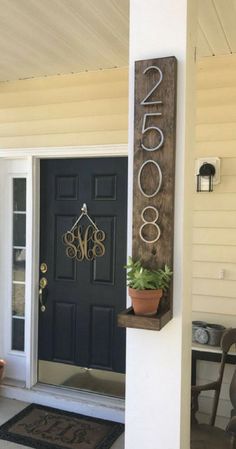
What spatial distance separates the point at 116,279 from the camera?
324 cm

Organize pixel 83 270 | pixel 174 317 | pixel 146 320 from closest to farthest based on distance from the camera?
pixel 146 320 → pixel 174 317 → pixel 83 270

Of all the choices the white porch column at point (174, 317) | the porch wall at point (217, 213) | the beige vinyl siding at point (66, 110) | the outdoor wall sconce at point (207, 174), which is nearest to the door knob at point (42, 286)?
the beige vinyl siding at point (66, 110)

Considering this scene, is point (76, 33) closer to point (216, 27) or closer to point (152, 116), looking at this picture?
point (216, 27)

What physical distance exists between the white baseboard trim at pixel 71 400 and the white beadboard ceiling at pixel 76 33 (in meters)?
2.61

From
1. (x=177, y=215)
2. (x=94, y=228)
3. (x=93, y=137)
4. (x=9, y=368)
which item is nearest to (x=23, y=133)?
(x=93, y=137)

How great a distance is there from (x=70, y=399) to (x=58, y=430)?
0.31m

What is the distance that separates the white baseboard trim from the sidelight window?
37 cm

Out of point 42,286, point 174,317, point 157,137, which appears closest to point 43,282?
point 42,286

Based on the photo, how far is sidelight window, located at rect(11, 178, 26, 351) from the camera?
3586mm

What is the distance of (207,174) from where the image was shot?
2.73 m

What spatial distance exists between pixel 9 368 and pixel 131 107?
2905 millimetres

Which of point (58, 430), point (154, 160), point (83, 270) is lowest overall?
point (58, 430)

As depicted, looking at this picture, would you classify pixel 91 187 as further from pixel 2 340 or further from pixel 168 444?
pixel 168 444

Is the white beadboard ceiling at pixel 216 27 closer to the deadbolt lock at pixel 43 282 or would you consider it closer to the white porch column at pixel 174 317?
the white porch column at pixel 174 317
